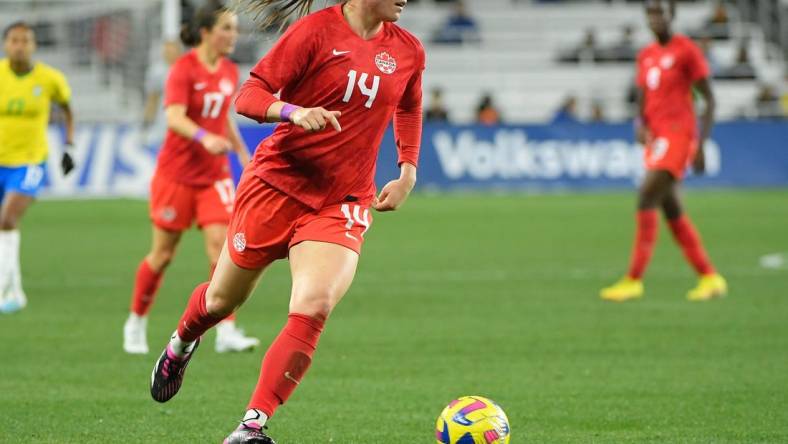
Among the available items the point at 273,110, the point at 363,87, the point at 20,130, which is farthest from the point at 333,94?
the point at 20,130

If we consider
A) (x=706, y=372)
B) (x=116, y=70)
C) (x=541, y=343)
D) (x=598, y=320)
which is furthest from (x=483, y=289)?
(x=116, y=70)

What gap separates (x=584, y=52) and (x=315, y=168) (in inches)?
1154

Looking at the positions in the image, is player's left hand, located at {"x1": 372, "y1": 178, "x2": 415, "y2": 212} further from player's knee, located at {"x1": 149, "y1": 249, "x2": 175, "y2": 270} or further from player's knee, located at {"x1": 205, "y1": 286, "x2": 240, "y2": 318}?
player's knee, located at {"x1": 149, "y1": 249, "x2": 175, "y2": 270}

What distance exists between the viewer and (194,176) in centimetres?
1020

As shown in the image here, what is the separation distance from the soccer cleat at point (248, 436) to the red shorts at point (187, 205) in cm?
436

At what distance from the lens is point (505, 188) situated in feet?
92.5

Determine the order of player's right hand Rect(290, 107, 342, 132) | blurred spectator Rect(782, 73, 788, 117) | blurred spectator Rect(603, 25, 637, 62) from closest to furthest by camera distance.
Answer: player's right hand Rect(290, 107, 342, 132) → blurred spectator Rect(782, 73, 788, 117) → blurred spectator Rect(603, 25, 637, 62)

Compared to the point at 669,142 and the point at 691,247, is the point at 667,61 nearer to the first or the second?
the point at 669,142

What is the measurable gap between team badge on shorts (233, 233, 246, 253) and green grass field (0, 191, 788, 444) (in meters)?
1.08

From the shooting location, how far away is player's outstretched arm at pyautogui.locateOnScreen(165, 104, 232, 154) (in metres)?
9.06

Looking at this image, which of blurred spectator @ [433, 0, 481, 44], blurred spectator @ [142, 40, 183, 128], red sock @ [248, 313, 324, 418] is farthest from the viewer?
blurred spectator @ [433, 0, 481, 44]

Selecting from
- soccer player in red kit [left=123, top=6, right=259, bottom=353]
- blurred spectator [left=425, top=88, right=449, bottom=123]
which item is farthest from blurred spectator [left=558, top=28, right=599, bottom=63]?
soccer player in red kit [left=123, top=6, right=259, bottom=353]

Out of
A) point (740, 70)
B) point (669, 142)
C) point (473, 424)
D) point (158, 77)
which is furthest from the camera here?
point (740, 70)

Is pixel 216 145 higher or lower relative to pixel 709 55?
higher
